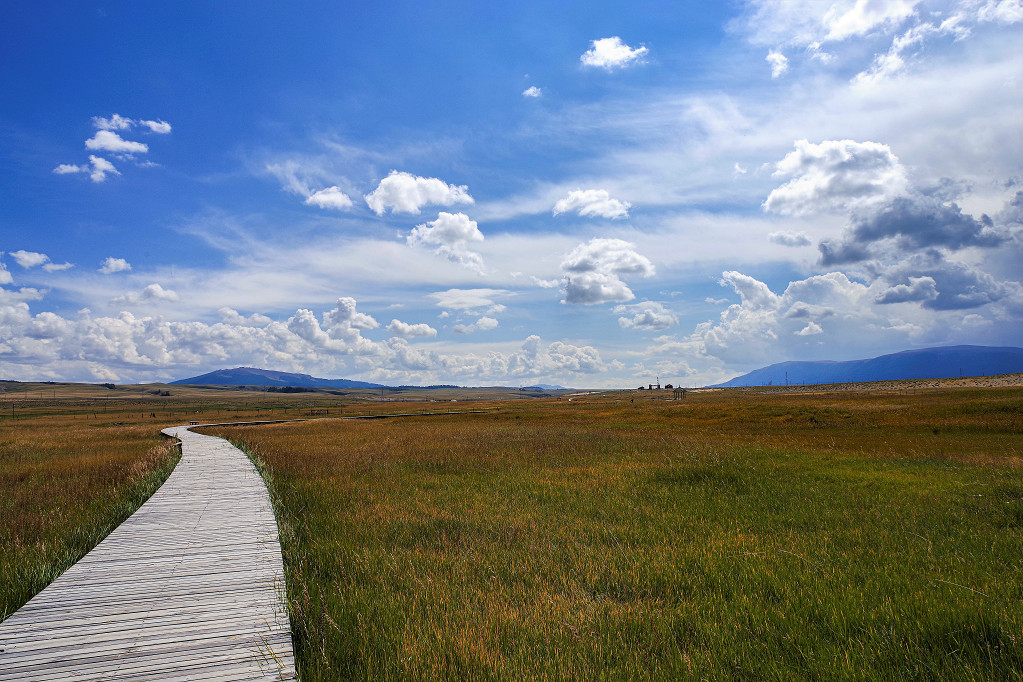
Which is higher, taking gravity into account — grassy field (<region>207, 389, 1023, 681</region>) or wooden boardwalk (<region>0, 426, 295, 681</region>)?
wooden boardwalk (<region>0, 426, 295, 681</region>)

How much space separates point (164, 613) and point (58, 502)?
29.8 ft

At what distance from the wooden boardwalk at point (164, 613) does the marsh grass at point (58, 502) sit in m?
0.65

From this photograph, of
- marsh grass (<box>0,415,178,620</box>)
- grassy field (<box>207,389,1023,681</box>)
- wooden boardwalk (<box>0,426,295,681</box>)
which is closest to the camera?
wooden boardwalk (<box>0,426,295,681</box>)

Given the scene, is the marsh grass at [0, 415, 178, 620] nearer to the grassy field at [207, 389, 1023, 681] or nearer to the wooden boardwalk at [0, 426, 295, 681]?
the wooden boardwalk at [0, 426, 295, 681]

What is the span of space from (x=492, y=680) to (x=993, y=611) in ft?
16.7

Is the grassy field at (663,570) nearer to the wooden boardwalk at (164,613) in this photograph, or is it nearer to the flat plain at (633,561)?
the flat plain at (633,561)

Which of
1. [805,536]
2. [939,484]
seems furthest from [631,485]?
[939,484]

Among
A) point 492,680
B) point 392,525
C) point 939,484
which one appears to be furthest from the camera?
point 939,484

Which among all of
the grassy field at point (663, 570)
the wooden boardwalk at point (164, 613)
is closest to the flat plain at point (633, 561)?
the grassy field at point (663, 570)

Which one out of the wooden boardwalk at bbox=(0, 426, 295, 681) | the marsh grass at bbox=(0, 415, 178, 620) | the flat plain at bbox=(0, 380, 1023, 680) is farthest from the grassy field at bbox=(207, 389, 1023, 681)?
the marsh grass at bbox=(0, 415, 178, 620)

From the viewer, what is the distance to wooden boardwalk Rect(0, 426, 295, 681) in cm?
386

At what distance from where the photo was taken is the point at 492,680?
13.9ft

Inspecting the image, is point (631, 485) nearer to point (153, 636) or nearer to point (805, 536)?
point (805, 536)

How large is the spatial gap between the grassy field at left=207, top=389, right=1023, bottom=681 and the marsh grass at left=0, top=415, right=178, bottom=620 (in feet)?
9.75
